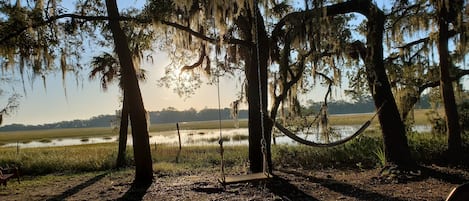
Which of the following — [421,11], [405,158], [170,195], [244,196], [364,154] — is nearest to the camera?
[244,196]

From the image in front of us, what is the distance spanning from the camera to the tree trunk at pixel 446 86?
327 inches

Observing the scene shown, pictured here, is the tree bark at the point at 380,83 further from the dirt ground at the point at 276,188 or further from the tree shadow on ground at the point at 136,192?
the tree shadow on ground at the point at 136,192

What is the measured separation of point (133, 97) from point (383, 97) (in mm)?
4995

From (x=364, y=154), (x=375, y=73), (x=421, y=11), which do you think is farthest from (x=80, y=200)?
(x=421, y=11)

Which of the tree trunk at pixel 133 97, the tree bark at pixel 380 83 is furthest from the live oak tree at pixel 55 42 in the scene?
the tree bark at pixel 380 83

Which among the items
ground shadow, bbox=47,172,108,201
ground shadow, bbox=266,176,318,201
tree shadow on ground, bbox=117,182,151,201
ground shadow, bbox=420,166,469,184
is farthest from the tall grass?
tree shadow on ground, bbox=117,182,151,201

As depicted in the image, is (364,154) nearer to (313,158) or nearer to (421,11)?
(313,158)

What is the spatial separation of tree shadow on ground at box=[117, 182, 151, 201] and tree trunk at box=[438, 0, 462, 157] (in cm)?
651

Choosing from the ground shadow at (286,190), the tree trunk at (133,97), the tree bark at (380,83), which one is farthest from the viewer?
the tree trunk at (133,97)

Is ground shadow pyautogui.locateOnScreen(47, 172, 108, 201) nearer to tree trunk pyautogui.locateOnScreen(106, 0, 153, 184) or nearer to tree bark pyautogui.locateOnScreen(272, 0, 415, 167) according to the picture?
tree trunk pyautogui.locateOnScreen(106, 0, 153, 184)

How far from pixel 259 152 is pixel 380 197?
2804 millimetres

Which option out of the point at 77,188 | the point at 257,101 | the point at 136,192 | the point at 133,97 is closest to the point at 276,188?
the point at 257,101

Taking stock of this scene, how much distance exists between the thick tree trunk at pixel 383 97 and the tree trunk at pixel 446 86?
1472mm

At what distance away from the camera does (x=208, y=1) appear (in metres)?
7.16
